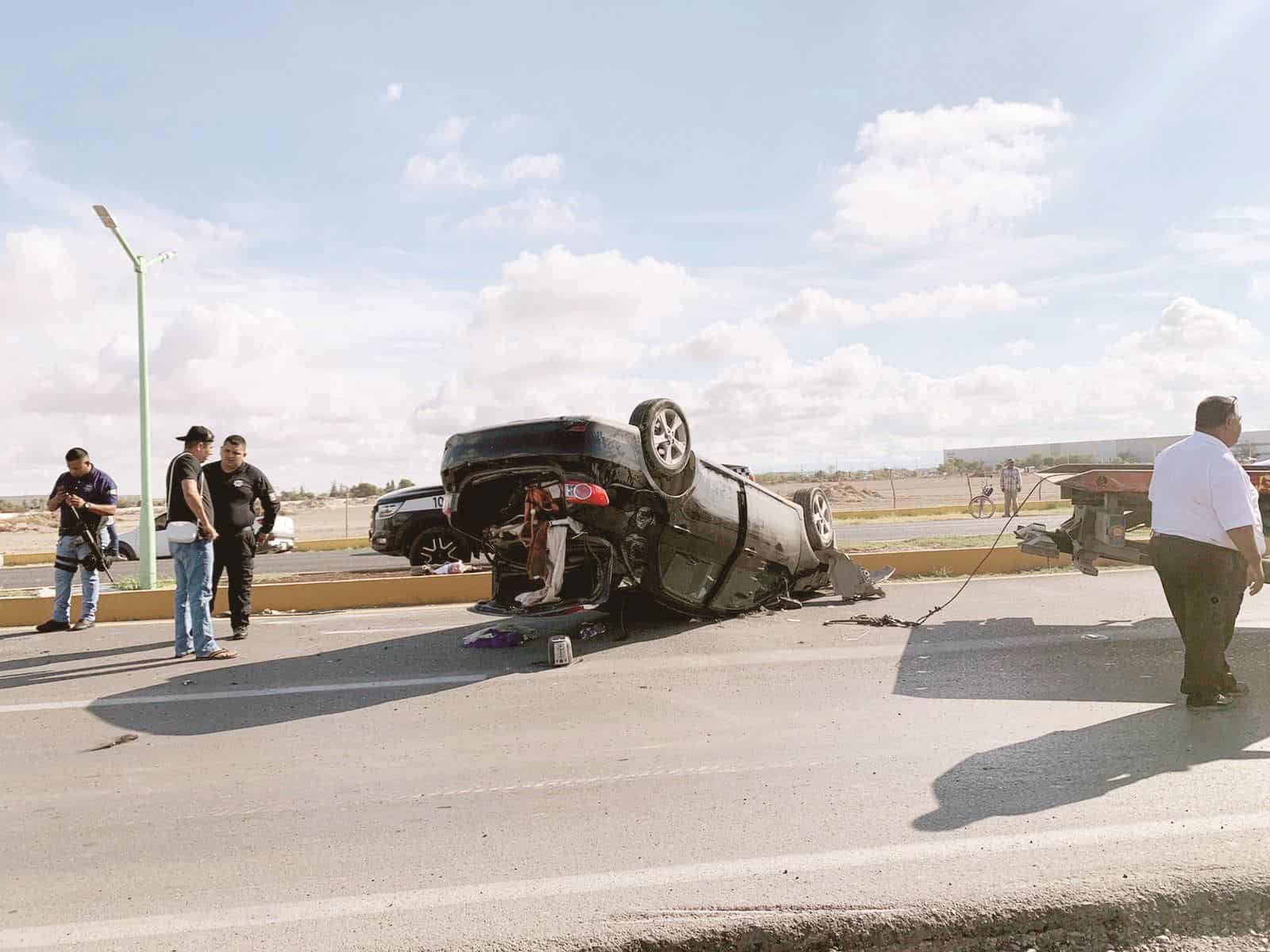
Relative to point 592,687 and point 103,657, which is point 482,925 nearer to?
point 592,687

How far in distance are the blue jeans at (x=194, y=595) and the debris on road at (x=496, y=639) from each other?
75.6 inches

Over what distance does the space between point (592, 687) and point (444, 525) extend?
805 cm

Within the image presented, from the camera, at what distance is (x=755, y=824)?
10.7 ft

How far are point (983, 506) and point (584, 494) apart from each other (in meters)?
25.5

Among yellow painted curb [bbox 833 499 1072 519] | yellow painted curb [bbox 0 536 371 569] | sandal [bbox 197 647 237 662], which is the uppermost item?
yellow painted curb [bbox 833 499 1072 519]

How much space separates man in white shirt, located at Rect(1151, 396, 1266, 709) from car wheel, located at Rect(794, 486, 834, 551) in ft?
13.5

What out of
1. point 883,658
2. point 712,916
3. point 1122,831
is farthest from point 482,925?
point 883,658

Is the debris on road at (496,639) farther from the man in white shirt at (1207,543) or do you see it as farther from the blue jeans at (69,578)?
the man in white shirt at (1207,543)

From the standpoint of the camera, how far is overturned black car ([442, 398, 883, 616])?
20.6 feet

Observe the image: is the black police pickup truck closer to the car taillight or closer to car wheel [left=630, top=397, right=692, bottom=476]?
car wheel [left=630, top=397, right=692, bottom=476]

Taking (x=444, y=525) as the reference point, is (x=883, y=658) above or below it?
below

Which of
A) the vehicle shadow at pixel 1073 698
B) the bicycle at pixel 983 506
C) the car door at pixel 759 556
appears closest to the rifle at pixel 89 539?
the car door at pixel 759 556

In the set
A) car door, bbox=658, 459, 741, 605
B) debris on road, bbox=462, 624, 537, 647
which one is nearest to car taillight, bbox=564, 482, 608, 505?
car door, bbox=658, 459, 741, 605

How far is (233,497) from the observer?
7.46 metres
